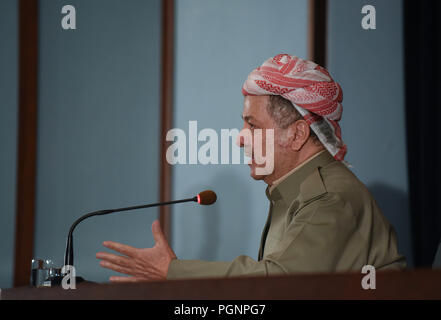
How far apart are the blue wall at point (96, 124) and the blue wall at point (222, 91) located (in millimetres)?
171

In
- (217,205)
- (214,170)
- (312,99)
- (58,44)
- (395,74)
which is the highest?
(58,44)

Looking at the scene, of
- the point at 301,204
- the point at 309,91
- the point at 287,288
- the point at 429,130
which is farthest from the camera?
the point at 429,130

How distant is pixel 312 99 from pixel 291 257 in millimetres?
587

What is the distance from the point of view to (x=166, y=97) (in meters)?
2.62

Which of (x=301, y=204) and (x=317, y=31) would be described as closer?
(x=301, y=204)

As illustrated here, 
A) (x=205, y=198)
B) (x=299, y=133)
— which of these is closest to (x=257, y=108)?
(x=299, y=133)

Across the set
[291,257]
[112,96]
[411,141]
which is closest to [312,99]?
[291,257]

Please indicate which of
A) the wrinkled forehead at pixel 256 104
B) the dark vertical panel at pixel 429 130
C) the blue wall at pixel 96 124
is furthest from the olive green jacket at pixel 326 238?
the blue wall at pixel 96 124

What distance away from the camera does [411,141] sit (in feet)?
7.43

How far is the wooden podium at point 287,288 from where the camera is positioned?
423 millimetres

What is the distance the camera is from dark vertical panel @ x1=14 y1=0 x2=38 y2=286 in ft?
8.07

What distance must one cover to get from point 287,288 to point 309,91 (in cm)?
107

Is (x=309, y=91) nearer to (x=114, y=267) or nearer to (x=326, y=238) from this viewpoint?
(x=326, y=238)

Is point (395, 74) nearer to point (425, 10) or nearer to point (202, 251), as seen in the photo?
point (425, 10)
